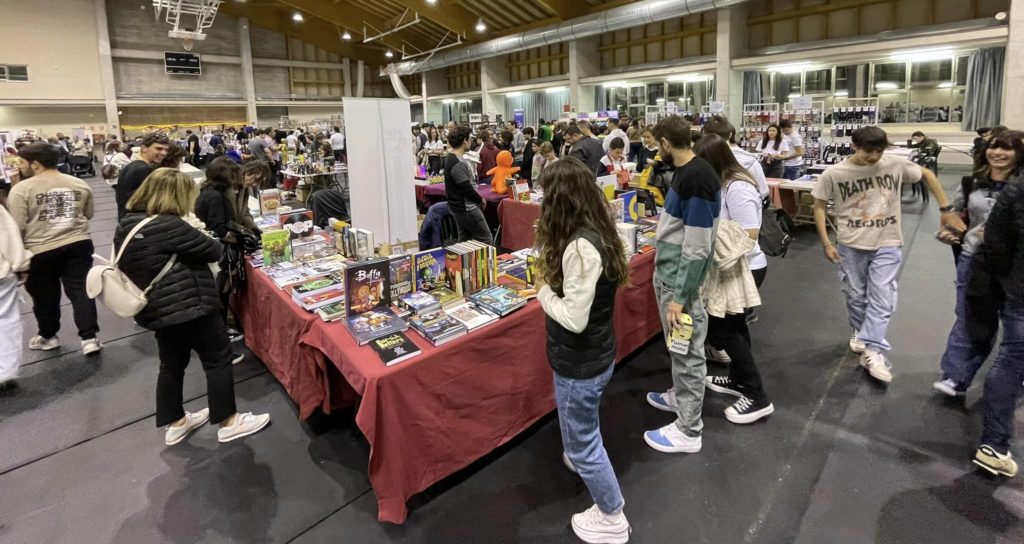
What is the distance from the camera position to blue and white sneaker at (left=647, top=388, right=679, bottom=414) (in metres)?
2.72

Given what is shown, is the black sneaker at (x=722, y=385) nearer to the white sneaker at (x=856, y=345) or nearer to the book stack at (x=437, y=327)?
the white sneaker at (x=856, y=345)

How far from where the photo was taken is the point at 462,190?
445cm

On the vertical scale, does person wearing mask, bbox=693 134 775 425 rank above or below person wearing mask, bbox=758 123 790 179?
below

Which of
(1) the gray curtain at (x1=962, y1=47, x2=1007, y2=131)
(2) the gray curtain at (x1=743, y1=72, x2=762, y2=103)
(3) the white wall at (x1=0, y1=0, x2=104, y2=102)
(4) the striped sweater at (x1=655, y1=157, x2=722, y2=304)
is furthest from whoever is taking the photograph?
(3) the white wall at (x1=0, y1=0, x2=104, y2=102)

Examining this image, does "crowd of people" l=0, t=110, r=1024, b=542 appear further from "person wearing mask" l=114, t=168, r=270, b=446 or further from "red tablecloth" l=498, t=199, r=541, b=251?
"red tablecloth" l=498, t=199, r=541, b=251

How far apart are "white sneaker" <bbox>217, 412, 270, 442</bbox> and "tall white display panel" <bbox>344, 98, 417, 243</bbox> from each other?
4.87 feet

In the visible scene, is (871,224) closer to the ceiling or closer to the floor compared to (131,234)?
closer to the floor

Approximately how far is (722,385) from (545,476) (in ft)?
4.01

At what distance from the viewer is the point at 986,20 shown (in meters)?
10.2

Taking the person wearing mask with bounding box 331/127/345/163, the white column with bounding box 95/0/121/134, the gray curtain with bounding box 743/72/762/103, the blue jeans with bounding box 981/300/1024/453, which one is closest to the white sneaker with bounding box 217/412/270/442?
the blue jeans with bounding box 981/300/1024/453

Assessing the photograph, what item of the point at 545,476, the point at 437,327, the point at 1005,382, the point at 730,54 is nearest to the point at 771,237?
the point at 1005,382

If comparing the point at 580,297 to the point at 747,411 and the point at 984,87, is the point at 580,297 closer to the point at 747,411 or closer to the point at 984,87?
the point at 747,411

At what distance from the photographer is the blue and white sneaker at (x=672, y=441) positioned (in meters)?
2.38

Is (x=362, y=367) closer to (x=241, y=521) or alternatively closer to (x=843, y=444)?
(x=241, y=521)
